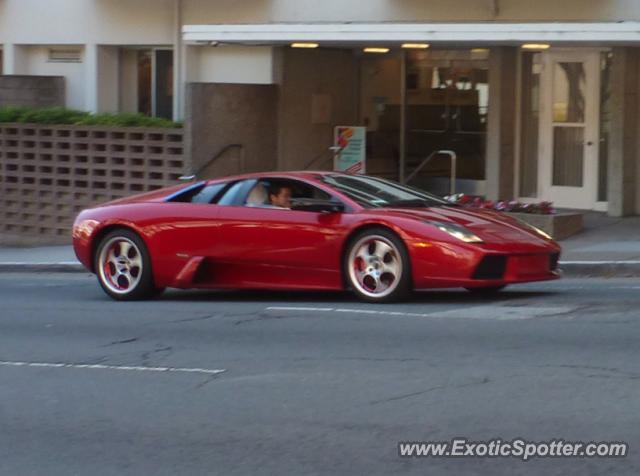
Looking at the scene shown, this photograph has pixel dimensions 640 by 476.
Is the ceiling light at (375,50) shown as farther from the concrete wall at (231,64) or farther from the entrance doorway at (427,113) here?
the concrete wall at (231,64)

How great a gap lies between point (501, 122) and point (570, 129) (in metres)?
1.13

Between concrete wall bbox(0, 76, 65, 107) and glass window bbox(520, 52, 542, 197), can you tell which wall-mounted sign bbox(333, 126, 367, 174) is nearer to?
glass window bbox(520, 52, 542, 197)

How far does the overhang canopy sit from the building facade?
0.03 metres

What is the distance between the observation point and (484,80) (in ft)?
72.6

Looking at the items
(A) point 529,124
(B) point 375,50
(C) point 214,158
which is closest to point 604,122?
(A) point 529,124

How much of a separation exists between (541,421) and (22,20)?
19814mm

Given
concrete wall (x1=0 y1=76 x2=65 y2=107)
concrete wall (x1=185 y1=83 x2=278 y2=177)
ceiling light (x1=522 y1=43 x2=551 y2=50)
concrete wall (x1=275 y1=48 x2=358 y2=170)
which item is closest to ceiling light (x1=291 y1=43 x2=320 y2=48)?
concrete wall (x1=275 y1=48 x2=358 y2=170)

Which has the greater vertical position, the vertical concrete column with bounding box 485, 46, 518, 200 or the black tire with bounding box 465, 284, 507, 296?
the vertical concrete column with bounding box 485, 46, 518, 200

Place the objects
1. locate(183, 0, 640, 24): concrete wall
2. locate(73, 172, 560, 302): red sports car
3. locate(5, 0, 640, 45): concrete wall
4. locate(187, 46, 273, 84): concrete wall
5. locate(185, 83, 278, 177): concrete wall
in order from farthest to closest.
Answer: locate(187, 46, 273, 84): concrete wall
locate(185, 83, 278, 177): concrete wall
locate(5, 0, 640, 45): concrete wall
locate(183, 0, 640, 24): concrete wall
locate(73, 172, 560, 302): red sports car

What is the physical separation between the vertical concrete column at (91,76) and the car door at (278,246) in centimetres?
1227

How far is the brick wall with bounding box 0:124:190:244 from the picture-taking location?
2130 centimetres

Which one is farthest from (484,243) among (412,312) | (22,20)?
(22,20)

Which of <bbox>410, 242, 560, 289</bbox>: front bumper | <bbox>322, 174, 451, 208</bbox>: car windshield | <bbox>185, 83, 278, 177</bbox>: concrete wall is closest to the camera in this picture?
<bbox>410, 242, 560, 289</bbox>: front bumper

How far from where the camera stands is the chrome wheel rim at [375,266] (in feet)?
39.0
